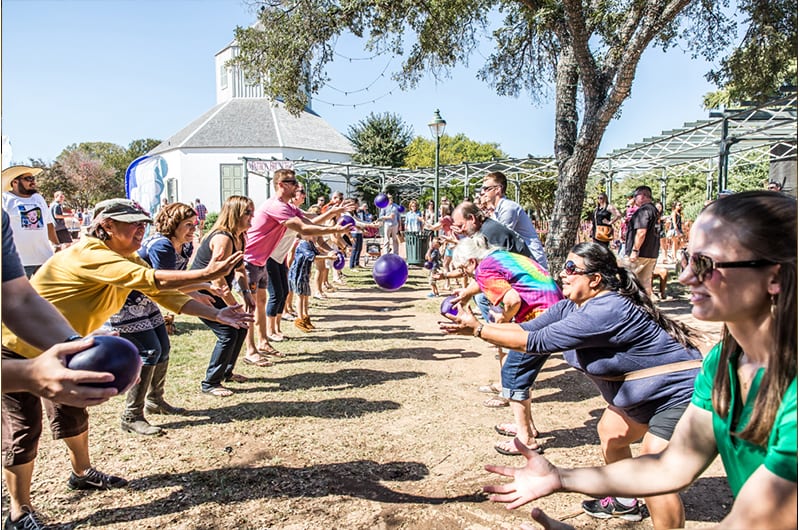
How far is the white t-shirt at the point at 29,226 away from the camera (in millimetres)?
6449

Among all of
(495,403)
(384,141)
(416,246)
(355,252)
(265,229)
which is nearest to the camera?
(495,403)

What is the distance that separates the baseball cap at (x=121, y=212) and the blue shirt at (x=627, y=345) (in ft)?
8.51

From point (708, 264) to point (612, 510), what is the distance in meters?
2.40

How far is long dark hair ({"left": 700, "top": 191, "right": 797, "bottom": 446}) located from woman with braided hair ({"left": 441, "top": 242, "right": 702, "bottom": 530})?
1.42 m

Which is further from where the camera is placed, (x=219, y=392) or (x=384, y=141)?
(x=384, y=141)

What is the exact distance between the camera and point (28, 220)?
21.6 feet

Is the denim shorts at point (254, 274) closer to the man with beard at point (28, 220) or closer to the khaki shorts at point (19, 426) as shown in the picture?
the man with beard at point (28, 220)

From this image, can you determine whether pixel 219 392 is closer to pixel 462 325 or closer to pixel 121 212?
pixel 121 212

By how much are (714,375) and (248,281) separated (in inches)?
211

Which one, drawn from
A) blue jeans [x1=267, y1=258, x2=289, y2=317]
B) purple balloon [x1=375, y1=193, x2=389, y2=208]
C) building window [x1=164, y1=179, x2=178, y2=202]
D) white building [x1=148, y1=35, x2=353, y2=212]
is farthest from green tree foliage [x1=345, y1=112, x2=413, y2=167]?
blue jeans [x1=267, y1=258, x2=289, y2=317]

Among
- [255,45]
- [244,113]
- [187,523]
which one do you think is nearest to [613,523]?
[187,523]

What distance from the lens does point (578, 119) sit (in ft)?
33.4

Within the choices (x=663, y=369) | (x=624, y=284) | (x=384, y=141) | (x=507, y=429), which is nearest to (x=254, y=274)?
(x=507, y=429)

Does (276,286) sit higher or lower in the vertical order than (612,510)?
higher
